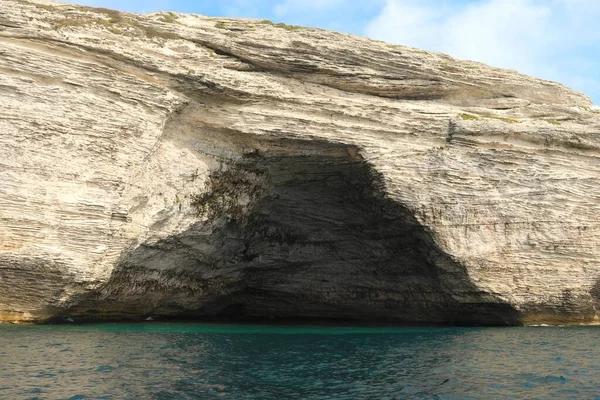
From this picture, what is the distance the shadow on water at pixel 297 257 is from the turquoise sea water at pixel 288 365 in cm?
426

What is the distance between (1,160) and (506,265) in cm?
1902

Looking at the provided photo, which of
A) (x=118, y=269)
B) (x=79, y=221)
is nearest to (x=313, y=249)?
(x=118, y=269)

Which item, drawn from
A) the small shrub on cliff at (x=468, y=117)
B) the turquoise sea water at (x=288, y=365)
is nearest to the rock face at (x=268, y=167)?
the small shrub on cliff at (x=468, y=117)

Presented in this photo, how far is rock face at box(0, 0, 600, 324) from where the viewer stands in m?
19.7

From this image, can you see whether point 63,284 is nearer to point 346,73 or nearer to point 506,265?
point 346,73

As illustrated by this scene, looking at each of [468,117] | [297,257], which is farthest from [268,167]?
[468,117]

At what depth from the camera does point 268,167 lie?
24328mm

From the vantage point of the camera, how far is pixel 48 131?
1958 centimetres

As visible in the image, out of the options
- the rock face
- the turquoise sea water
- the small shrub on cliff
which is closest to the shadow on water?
the rock face

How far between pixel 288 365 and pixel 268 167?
1194 centimetres

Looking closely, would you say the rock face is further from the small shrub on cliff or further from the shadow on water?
the small shrub on cliff

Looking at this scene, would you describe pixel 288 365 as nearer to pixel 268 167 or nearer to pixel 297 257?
pixel 268 167

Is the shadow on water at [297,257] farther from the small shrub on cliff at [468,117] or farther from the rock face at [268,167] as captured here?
the small shrub on cliff at [468,117]

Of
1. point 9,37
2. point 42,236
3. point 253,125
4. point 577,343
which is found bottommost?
point 577,343
